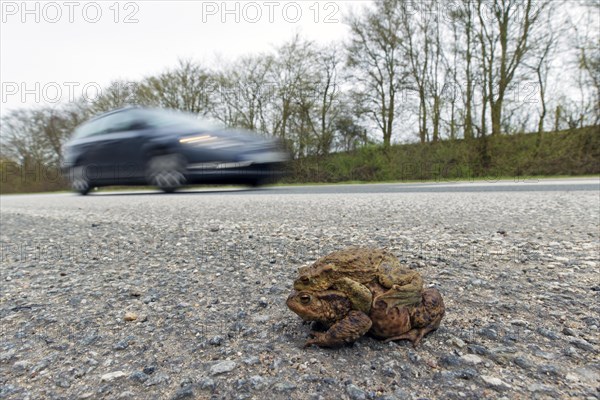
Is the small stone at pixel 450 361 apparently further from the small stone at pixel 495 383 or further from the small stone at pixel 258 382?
the small stone at pixel 258 382

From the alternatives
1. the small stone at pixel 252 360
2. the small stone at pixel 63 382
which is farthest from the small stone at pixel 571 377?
the small stone at pixel 63 382

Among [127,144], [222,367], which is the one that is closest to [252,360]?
[222,367]

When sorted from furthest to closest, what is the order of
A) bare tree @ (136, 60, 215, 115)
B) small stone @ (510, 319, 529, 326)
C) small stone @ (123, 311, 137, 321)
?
bare tree @ (136, 60, 215, 115)
small stone @ (123, 311, 137, 321)
small stone @ (510, 319, 529, 326)

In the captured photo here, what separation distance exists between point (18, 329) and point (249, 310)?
995mm

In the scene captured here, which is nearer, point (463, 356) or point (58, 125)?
point (463, 356)

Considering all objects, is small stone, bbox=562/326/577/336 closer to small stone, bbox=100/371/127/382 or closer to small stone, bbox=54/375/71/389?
small stone, bbox=100/371/127/382

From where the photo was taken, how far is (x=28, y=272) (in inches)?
87.7

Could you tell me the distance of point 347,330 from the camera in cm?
121

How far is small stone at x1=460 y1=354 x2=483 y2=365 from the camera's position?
113 centimetres

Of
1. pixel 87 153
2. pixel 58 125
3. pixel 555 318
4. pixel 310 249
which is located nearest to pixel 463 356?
pixel 555 318

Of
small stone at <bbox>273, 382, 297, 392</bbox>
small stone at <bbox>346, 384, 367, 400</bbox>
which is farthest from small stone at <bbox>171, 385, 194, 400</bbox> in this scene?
small stone at <bbox>346, 384, 367, 400</bbox>

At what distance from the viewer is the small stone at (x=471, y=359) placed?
113cm

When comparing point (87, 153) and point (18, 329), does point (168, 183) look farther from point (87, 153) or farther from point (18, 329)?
point (18, 329)

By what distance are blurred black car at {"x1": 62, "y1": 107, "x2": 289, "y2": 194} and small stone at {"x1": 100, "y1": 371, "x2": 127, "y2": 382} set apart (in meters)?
0.64
